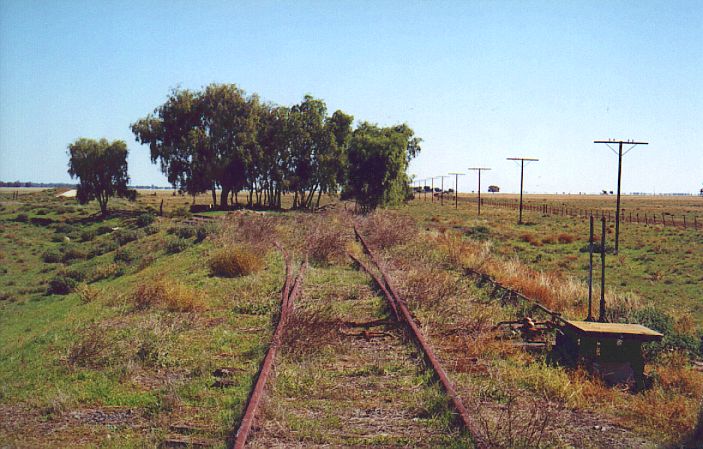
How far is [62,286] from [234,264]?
51.1 ft

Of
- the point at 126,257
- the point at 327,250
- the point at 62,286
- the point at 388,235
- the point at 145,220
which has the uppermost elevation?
the point at 388,235

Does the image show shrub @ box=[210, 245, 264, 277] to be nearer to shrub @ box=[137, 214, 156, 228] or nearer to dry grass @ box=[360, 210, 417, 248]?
dry grass @ box=[360, 210, 417, 248]

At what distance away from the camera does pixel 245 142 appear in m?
55.6

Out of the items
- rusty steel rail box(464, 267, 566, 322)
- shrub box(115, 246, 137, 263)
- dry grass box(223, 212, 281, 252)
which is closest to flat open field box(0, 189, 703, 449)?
rusty steel rail box(464, 267, 566, 322)

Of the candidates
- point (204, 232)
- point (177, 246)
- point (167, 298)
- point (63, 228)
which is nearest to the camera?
point (167, 298)

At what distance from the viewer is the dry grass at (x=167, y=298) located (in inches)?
418

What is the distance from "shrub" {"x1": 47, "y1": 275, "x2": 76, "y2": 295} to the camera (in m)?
26.0

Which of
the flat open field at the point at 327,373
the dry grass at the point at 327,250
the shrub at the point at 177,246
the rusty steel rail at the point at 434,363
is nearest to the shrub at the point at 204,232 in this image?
the shrub at the point at 177,246

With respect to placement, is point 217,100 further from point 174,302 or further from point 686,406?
point 686,406

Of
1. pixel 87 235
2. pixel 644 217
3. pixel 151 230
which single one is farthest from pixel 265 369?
pixel 644 217

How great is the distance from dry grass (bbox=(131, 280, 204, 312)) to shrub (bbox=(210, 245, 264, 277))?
310 centimetres

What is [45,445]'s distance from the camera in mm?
4973

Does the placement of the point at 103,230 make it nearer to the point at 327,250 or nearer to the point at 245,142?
the point at 245,142

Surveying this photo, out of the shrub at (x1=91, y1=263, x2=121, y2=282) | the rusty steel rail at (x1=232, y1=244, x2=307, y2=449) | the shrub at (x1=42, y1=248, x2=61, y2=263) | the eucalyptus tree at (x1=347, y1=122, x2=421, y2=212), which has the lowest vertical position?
the shrub at (x1=42, y1=248, x2=61, y2=263)
